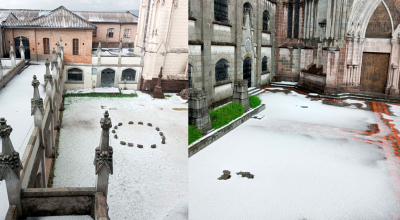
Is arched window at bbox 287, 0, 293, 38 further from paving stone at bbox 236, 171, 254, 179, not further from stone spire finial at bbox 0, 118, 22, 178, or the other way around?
stone spire finial at bbox 0, 118, 22, 178

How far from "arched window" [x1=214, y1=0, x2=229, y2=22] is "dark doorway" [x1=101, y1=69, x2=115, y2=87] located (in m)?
19.4

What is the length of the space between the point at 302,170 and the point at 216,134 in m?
3.22

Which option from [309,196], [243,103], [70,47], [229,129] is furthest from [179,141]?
[70,47]

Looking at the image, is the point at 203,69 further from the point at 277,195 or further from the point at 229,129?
the point at 277,195

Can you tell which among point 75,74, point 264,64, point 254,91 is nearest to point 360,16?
point 264,64

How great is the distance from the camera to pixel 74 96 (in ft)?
88.3

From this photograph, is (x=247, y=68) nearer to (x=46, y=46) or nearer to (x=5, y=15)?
(x=46, y=46)

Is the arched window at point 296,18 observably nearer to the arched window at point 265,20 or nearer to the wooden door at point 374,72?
the arched window at point 265,20

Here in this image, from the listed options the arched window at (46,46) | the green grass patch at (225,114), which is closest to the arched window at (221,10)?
the green grass patch at (225,114)

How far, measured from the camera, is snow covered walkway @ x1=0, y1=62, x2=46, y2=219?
9.39 m

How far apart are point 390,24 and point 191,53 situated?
569 inches

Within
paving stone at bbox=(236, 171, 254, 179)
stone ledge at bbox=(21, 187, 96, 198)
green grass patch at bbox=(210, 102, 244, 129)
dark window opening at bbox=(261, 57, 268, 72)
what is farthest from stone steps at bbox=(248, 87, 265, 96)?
stone ledge at bbox=(21, 187, 96, 198)

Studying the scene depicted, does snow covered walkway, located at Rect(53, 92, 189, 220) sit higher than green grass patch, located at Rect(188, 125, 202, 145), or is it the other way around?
green grass patch, located at Rect(188, 125, 202, 145)

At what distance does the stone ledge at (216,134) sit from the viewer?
9.05 meters
